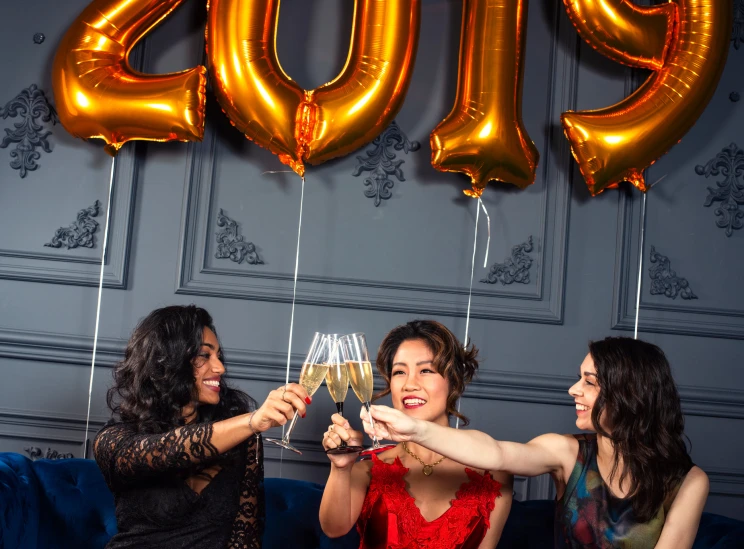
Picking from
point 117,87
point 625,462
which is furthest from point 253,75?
point 625,462

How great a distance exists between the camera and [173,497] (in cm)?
191

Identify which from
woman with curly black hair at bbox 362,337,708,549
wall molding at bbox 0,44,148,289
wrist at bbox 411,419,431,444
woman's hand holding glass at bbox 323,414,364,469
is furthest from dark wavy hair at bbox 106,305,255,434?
wall molding at bbox 0,44,148,289

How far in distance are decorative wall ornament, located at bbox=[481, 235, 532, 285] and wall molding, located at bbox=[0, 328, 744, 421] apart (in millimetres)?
359

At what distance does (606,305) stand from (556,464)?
1.24m

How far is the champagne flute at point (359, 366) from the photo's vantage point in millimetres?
1568

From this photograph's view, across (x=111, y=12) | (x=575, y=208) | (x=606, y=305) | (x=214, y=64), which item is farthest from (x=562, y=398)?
(x=111, y=12)

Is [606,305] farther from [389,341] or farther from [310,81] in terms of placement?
[310,81]

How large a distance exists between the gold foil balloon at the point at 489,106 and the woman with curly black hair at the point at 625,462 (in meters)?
0.96

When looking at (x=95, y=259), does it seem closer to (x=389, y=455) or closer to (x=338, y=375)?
(x=389, y=455)

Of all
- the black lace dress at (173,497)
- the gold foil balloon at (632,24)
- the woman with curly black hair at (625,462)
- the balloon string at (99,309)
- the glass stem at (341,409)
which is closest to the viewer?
the glass stem at (341,409)

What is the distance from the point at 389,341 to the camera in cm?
232

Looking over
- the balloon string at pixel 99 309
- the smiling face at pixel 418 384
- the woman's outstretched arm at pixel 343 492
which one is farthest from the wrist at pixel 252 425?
the balloon string at pixel 99 309

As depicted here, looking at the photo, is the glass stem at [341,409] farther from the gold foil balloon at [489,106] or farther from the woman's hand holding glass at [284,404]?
the gold foil balloon at [489,106]

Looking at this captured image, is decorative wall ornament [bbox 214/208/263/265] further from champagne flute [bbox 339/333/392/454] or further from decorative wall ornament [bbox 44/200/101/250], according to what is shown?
champagne flute [bbox 339/333/392/454]
